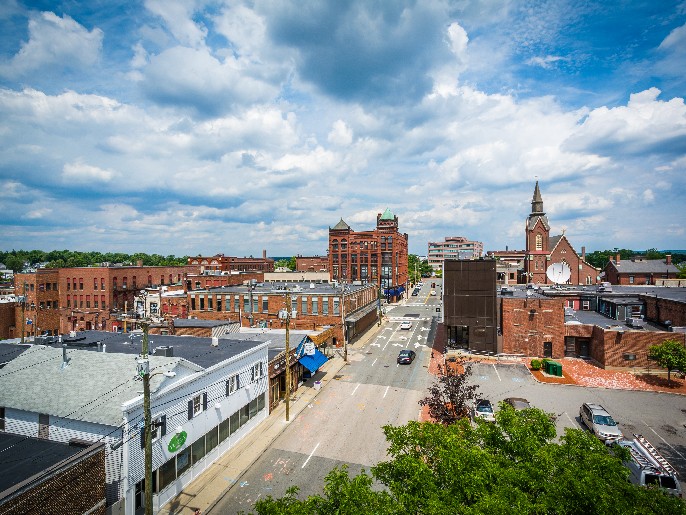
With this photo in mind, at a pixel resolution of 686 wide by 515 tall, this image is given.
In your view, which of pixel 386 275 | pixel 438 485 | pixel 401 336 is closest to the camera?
pixel 438 485

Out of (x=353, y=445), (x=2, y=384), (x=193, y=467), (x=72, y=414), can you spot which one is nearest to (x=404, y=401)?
(x=353, y=445)

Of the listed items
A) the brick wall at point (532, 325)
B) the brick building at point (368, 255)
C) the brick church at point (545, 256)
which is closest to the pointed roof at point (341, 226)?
the brick building at point (368, 255)

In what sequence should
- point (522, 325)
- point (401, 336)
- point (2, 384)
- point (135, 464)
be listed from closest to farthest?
point (135, 464)
point (2, 384)
point (522, 325)
point (401, 336)

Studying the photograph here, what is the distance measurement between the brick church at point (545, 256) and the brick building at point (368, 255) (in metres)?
32.3

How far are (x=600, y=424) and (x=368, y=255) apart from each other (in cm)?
7839

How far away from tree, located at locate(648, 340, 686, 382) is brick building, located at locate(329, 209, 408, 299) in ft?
219

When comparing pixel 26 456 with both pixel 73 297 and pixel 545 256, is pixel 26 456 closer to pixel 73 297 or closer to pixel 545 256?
pixel 73 297

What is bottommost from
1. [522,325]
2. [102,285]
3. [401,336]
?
[401,336]

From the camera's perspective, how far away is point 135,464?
55.5 ft

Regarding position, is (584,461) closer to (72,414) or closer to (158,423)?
(158,423)

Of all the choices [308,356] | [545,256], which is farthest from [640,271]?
[308,356]

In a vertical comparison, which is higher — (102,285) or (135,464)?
(102,285)

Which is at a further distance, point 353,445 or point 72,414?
point 353,445

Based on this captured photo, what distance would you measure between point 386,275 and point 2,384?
86.6 m
